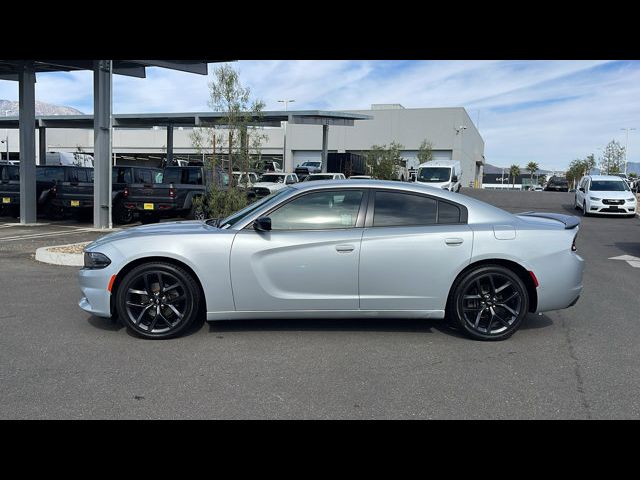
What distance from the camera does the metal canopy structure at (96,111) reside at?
14.6m

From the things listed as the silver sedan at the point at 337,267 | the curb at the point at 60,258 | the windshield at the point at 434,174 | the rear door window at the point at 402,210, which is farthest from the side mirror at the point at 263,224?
the windshield at the point at 434,174

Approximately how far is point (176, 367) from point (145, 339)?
2.79 ft

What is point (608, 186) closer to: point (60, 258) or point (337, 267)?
point (60, 258)

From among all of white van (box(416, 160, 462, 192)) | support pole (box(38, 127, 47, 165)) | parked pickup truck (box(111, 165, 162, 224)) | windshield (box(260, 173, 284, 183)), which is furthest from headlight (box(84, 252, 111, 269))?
support pole (box(38, 127, 47, 165))

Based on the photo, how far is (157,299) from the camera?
5.21 m

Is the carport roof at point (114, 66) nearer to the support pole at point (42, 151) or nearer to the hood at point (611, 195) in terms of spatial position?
the hood at point (611, 195)

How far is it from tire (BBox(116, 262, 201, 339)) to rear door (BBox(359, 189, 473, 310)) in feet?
5.29

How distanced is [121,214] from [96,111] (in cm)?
306

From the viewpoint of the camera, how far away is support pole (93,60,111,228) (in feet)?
47.9

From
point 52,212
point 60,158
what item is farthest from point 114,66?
point 60,158
